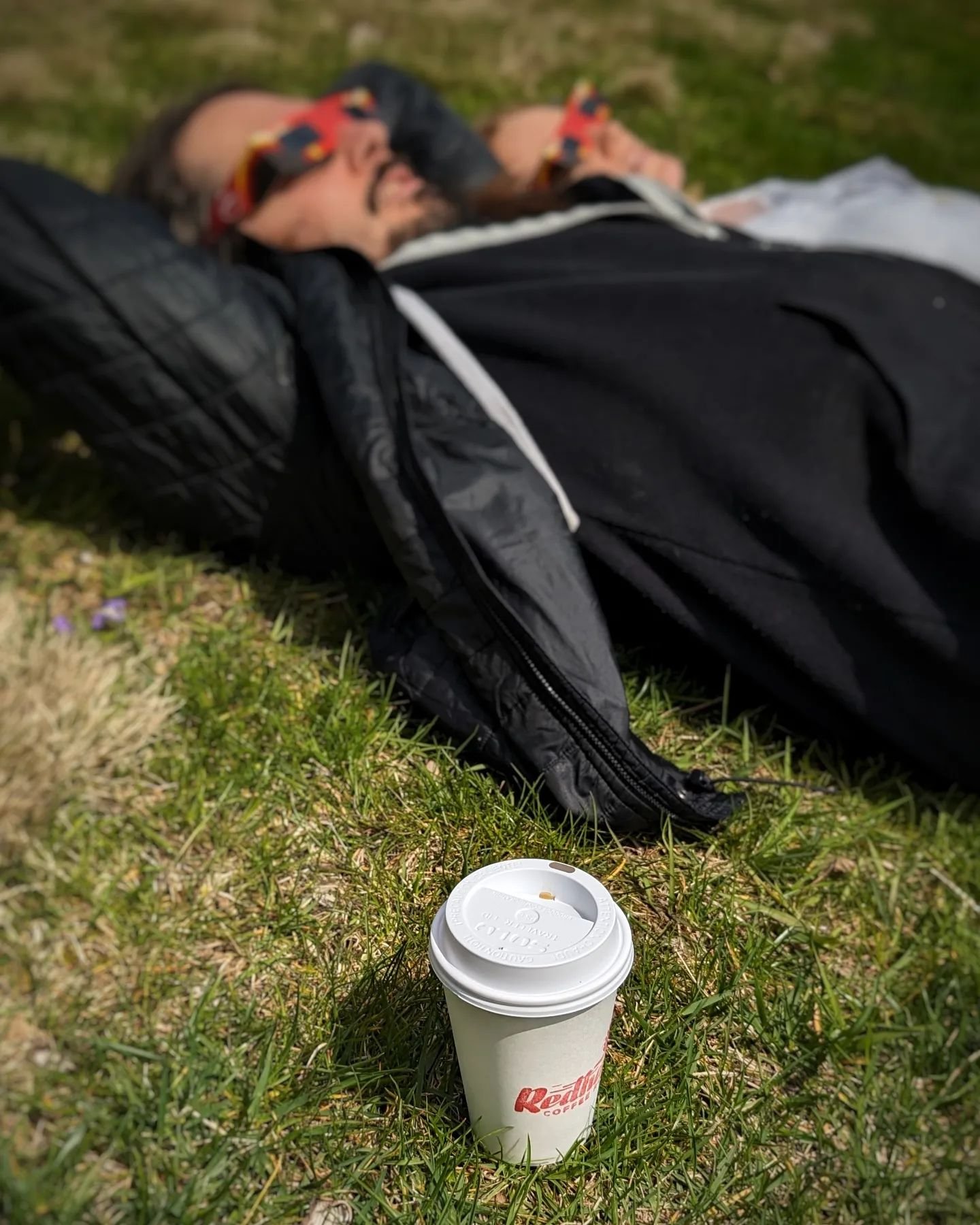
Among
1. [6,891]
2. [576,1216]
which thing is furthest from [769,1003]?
[6,891]

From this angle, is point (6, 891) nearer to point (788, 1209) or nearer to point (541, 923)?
point (541, 923)

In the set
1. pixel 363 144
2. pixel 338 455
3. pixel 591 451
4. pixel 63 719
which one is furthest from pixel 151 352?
pixel 363 144

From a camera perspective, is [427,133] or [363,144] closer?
[363,144]

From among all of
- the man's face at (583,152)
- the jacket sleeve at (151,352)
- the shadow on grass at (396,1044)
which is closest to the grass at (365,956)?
the shadow on grass at (396,1044)

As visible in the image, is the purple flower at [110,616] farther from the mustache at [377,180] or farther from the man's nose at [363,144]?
the man's nose at [363,144]

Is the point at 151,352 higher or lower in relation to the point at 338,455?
higher

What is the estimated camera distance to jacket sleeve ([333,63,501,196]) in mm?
2924

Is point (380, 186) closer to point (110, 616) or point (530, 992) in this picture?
point (110, 616)

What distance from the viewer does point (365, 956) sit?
1.50 meters

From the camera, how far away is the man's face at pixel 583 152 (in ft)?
9.91

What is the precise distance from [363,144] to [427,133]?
350 mm

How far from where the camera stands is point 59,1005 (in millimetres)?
1484

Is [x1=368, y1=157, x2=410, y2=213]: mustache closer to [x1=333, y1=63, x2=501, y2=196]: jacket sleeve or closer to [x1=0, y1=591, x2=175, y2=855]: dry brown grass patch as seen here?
[x1=333, y1=63, x2=501, y2=196]: jacket sleeve

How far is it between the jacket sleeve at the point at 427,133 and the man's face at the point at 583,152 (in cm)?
13
